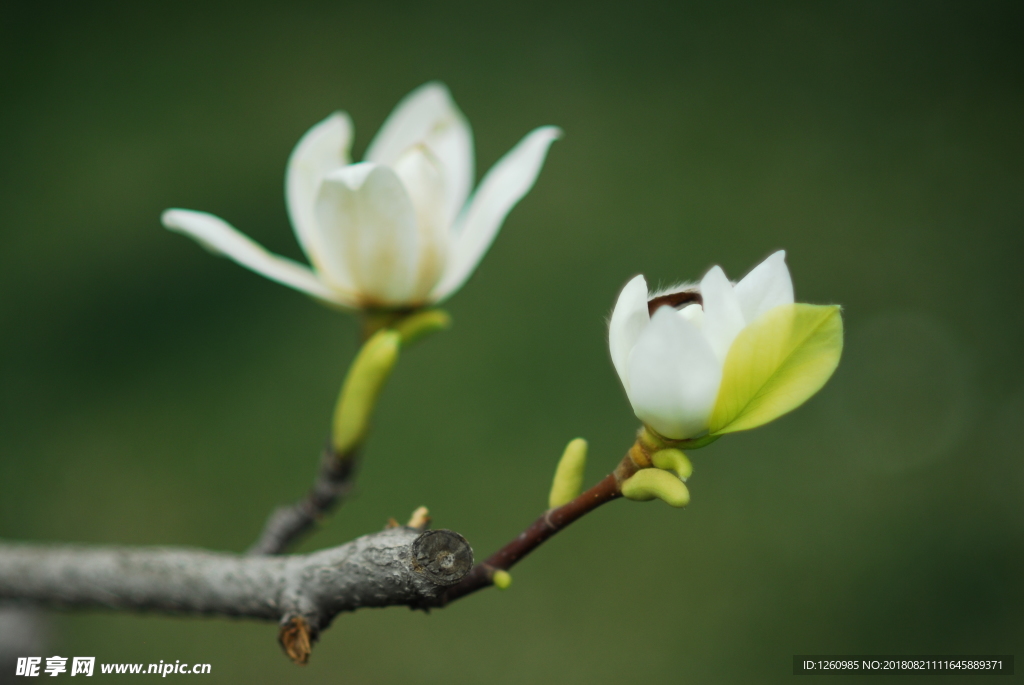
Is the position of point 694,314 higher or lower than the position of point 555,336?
lower

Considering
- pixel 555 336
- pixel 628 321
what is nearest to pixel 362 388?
pixel 628 321

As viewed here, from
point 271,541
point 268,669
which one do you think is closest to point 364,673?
point 268,669

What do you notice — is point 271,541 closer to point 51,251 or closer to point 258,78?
point 51,251

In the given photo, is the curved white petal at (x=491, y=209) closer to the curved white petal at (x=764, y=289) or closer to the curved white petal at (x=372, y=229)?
the curved white petal at (x=372, y=229)

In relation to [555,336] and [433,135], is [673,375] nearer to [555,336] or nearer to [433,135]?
[433,135]

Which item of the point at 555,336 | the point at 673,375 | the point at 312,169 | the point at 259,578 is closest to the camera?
the point at 673,375

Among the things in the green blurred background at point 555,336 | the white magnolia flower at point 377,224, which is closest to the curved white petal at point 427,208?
the white magnolia flower at point 377,224
